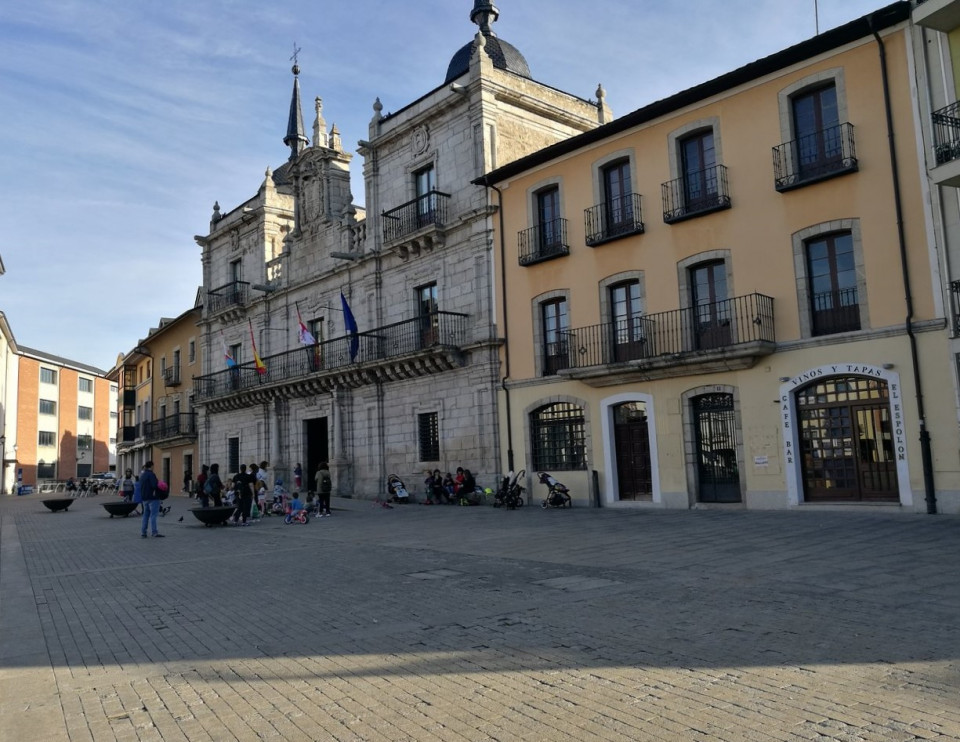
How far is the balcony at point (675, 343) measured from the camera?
17.2 metres

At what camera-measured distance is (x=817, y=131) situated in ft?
55.4

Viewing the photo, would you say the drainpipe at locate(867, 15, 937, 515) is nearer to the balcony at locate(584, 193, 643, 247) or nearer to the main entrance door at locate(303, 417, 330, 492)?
the balcony at locate(584, 193, 643, 247)

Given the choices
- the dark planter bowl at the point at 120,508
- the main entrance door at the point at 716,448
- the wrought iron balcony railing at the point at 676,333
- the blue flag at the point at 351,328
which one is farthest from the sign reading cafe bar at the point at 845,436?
the dark planter bowl at the point at 120,508

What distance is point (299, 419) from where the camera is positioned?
31547 mm

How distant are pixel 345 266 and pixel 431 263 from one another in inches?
189

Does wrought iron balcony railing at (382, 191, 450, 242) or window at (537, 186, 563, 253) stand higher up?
wrought iron balcony railing at (382, 191, 450, 242)

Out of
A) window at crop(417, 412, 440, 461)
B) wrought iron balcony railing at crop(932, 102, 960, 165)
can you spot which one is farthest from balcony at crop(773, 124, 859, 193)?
window at crop(417, 412, 440, 461)

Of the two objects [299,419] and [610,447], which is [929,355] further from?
[299,419]

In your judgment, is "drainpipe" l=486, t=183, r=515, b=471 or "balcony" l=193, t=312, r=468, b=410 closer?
"drainpipe" l=486, t=183, r=515, b=471

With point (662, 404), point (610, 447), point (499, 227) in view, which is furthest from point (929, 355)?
point (499, 227)

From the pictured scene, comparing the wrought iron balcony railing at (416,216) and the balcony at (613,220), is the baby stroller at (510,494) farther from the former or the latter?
the wrought iron balcony railing at (416,216)

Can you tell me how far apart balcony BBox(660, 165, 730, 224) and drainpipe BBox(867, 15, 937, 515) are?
3579mm

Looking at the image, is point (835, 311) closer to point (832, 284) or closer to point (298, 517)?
point (832, 284)

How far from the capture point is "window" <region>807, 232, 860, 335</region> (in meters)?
16.1
